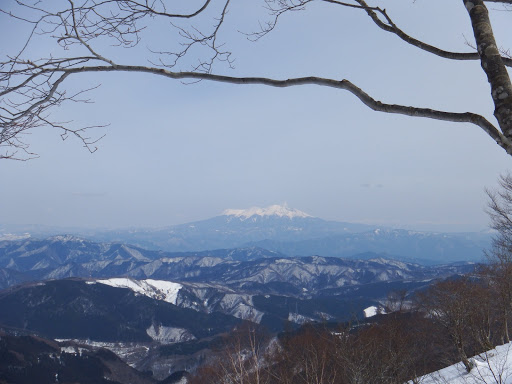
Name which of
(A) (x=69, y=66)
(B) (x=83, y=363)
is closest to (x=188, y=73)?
(A) (x=69, y=66)

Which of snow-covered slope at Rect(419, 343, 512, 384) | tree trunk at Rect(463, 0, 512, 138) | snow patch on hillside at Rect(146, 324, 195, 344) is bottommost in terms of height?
snow patch on hillside at Rect(146, 324, 195, 344)

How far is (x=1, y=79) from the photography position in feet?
10.2

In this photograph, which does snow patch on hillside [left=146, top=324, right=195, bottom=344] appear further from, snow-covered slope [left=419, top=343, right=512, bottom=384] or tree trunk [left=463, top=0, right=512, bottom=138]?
tree trunk [left=463, top=0, right=512, bottom=138]

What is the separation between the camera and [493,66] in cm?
242

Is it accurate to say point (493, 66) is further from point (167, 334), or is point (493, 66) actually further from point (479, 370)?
point (167, 334)

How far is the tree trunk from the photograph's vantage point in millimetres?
2271

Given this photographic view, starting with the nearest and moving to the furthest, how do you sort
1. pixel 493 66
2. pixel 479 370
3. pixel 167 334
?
pixel 493 66 → pixel 479 370 → pixel 167 334

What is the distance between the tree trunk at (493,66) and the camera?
2.27 metres

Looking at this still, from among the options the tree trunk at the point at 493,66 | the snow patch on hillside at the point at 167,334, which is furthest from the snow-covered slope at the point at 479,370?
the snow patch on hillside at the point at 167,334

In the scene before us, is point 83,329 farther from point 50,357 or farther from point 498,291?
point 498,291

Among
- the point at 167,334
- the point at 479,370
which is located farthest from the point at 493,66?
the point at 167,334

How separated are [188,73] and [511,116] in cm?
230

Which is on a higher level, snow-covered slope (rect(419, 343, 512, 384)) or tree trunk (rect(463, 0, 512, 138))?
tree trunk (rect(463, 0, 512, 138))

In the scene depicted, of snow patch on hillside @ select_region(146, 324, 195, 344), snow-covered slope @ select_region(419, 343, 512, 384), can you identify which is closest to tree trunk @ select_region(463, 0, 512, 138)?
snow-covered slope @ select_region(419, 343, 512, 384)
